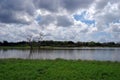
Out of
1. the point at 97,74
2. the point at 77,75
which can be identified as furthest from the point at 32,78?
the point at 97,74

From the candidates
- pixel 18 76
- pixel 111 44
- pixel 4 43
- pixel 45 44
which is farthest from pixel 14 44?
pixel 18 76

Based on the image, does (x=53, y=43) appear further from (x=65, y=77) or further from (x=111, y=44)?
(x=65, y=77)

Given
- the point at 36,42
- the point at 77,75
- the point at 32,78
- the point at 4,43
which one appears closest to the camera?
the point at 32,78

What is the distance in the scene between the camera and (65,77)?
14.6 m

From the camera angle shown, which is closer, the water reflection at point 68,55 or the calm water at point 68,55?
the calm water at point 68,55

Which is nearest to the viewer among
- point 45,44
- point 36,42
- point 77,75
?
point 77,75

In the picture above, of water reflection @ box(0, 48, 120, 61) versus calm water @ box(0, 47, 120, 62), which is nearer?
calm water @ box(0, 47, 120, 62)

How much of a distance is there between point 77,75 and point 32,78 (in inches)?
132

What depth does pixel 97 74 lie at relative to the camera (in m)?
15.7

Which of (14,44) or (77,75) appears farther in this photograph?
(14,44)

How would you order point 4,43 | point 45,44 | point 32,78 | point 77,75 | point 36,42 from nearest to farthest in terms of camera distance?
point 32,78 → point 77,75 → point 36,42 → point 45,44 → point 4,43

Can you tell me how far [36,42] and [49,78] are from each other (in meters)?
78.7

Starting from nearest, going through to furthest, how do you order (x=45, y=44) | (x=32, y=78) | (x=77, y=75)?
1. (x=32, y=78)
2. (x=77, y=75)
3. (x=45, y=44)

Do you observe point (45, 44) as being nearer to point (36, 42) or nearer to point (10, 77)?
point (36, 42)
